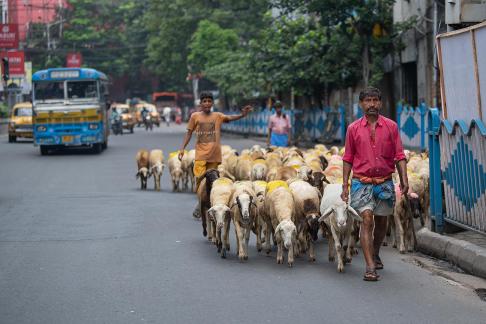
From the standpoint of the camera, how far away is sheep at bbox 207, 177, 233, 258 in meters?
9.62

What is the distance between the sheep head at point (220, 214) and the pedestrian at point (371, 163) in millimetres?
1584

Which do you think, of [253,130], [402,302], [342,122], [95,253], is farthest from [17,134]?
[402,302]

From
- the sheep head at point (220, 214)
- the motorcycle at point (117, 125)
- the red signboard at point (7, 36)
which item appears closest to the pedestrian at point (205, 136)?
the sheep head at point (220, 214)

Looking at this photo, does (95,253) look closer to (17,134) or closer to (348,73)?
(348,73)

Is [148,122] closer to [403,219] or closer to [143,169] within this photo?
[143,169]

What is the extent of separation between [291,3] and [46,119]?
27.9ft

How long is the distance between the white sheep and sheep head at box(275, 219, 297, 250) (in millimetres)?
536

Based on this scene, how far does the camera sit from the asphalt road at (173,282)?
6.89m

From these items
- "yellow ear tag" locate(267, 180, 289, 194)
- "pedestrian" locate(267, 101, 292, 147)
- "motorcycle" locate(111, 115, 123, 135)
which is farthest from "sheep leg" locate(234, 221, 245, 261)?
"motorcycle" locate(111, 115, 123, 135)

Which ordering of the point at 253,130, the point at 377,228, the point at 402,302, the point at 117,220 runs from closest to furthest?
the point at 402,302, the point at 377,228, the point at 117,220, the point at 253,130

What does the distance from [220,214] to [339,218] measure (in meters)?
1.43

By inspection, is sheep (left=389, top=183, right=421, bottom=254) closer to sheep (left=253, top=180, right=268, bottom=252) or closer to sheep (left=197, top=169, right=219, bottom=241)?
sheep (left=253, top=180, right=268, bottom=252)

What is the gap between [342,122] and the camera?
30.0 m

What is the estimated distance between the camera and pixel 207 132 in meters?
11.9
